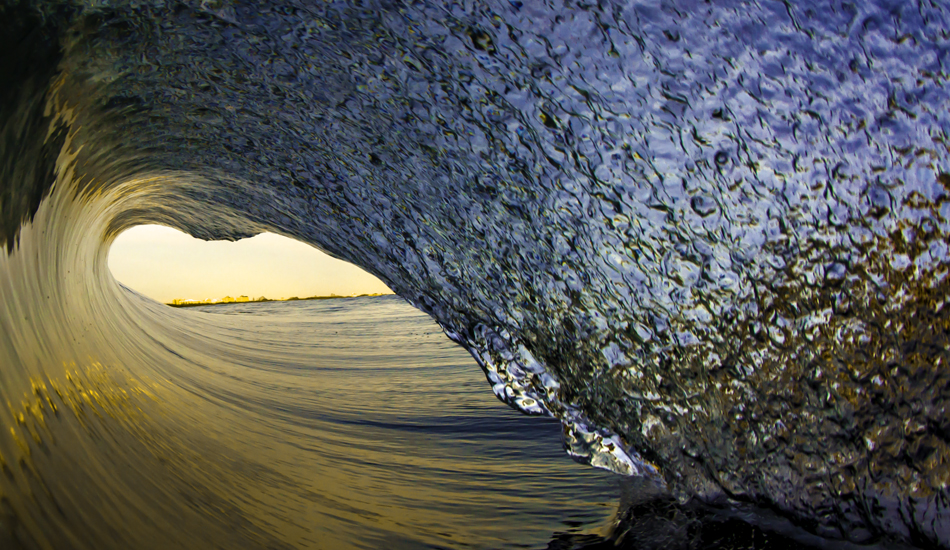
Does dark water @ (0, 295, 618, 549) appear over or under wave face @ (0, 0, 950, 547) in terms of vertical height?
under

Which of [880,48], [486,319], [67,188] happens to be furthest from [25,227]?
[880,48]

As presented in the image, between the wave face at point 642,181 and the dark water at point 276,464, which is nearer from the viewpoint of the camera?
the wave face at point 642,181

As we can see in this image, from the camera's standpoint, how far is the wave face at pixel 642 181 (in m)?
0.70

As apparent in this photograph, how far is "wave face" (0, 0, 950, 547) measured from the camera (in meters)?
0.70

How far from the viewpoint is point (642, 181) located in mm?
854

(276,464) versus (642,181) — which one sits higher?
(642,181)

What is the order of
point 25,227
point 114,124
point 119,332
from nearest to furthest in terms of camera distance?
point 25,227 → point 114,124 → point 119,332

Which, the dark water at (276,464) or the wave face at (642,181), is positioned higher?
the wave face at (642,181)

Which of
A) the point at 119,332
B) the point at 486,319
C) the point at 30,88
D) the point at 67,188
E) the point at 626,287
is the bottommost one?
the point at 119,332

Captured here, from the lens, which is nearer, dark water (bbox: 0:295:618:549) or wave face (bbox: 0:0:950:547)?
wave face (bbox: 0:0:950:547)

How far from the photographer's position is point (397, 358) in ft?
10.2

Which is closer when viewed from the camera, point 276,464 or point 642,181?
point 642,181

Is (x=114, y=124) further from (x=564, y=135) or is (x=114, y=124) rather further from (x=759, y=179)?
(x=759, y=179)

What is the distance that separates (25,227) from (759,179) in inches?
47.5
